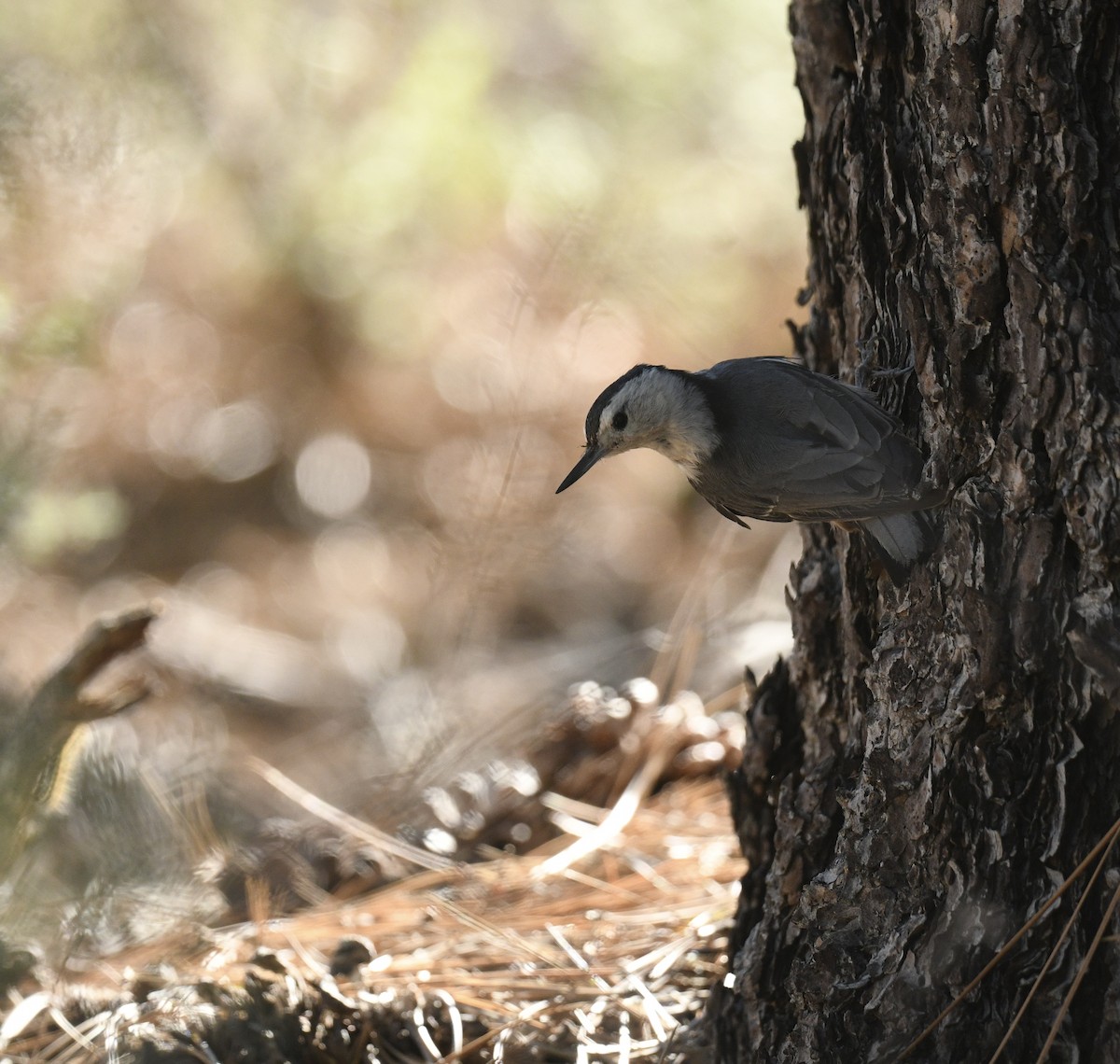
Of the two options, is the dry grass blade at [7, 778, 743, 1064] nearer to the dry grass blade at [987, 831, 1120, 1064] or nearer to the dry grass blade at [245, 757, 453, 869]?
the dry grass blade at [245, 757, 453, 869]

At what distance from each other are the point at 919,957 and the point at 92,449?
4315mm

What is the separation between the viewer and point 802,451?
88.3 inches


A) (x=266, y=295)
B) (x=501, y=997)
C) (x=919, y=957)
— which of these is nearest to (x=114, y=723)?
(x=501, y=997)

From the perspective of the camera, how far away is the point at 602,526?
18.7 feet

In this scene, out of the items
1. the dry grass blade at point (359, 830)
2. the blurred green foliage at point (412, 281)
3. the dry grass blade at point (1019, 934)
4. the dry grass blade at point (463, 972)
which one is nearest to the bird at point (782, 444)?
the dry grass blade at point (1019, 934)

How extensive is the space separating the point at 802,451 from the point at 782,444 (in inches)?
2.6

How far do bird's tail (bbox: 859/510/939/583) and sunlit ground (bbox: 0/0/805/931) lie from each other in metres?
2.23

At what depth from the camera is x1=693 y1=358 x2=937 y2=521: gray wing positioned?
6.56 feet

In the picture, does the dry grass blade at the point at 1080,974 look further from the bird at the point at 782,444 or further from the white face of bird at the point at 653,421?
the white face of bird at the point at 653,421

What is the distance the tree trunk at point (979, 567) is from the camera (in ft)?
5.65

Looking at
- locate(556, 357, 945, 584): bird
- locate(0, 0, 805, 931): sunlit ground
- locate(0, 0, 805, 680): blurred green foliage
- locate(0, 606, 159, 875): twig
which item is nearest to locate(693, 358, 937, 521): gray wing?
locate(556, 357, 945, 584): bird

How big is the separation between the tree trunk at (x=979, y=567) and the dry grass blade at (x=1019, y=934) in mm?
16

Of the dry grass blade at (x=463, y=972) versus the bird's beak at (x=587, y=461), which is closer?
the dry grass blade at (x=463, y=972)

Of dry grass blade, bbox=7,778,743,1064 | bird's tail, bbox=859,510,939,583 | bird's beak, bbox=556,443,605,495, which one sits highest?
bird's beak, bbox=556,443,605,495
